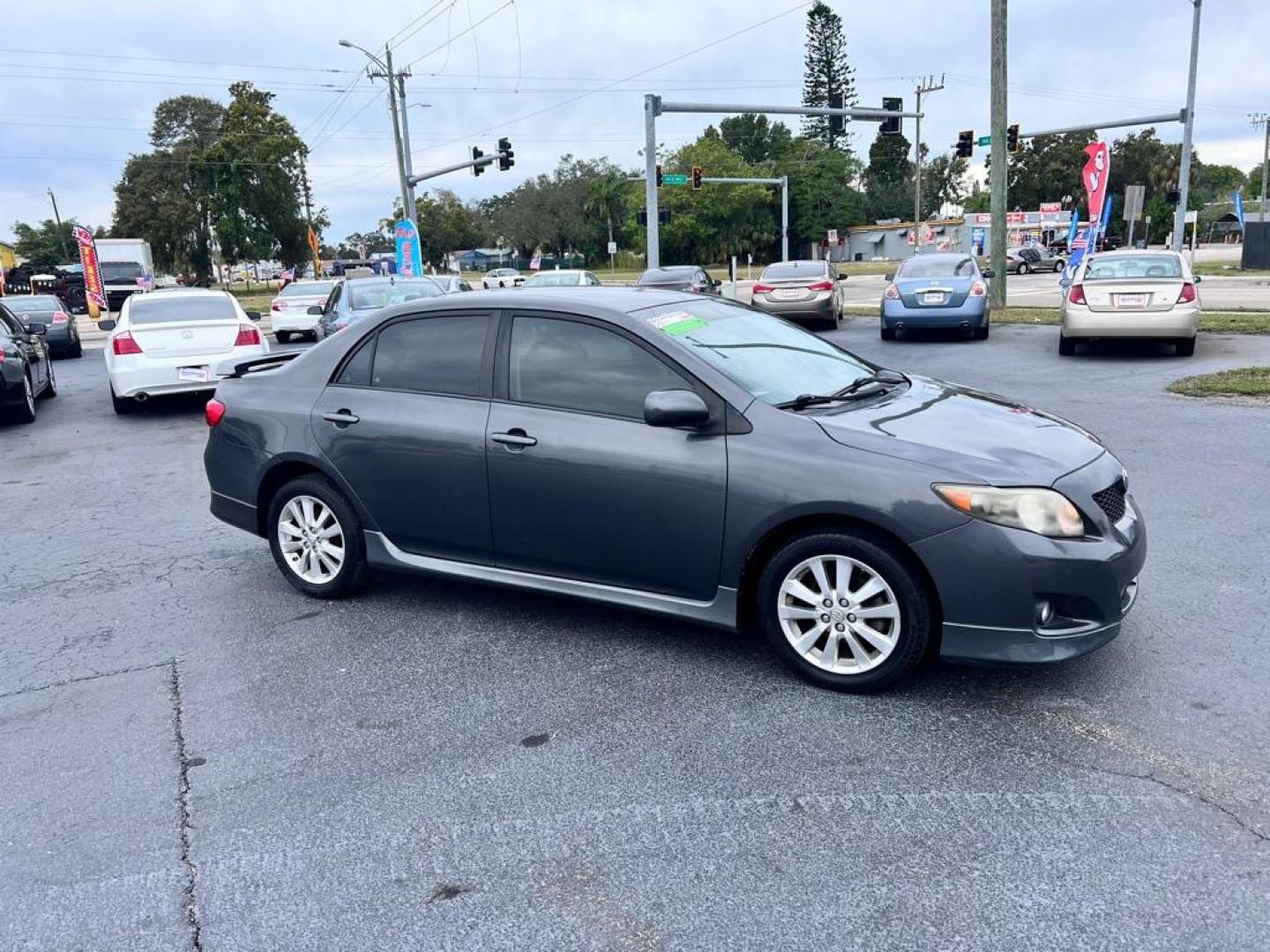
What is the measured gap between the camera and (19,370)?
450 inches

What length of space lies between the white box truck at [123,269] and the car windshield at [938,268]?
33.6m

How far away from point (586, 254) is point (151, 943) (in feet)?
313

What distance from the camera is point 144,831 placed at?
324 centimetres

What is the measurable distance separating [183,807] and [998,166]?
21978 millimetres

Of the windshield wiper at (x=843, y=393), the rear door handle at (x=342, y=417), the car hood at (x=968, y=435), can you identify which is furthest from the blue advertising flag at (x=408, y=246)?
the car hood at (x=968, y=435)

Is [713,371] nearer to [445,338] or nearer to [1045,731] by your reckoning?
[445,338]

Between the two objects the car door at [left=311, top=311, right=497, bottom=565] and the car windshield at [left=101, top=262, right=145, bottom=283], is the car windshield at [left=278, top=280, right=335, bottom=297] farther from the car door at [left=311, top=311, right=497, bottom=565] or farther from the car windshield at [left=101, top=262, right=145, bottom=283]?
the car windshield at [left=101, top=262, right=145, bottom=283]

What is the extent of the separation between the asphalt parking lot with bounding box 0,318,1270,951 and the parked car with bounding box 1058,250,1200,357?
29.0 ft

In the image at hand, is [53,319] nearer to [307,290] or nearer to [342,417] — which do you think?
[307,290]

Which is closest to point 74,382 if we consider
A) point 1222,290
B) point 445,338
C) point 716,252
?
point 445,338

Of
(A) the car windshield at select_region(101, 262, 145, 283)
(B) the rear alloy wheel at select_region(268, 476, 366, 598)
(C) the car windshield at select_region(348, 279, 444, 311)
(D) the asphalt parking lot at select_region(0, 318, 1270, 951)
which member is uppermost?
(A) the car windshield at select_region(101, 262, 145, 283)

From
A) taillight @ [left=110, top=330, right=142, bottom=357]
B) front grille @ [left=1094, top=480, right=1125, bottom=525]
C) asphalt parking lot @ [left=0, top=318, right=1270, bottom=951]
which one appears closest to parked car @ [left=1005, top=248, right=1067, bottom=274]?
taillight @ [left=110, top=330, right=142, bottom=357]

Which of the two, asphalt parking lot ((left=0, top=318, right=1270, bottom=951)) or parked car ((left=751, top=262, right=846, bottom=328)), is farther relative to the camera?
parked car ((left=751, top=262, right=846, bottom=328))

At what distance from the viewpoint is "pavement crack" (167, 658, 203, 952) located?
2799 millimetres
